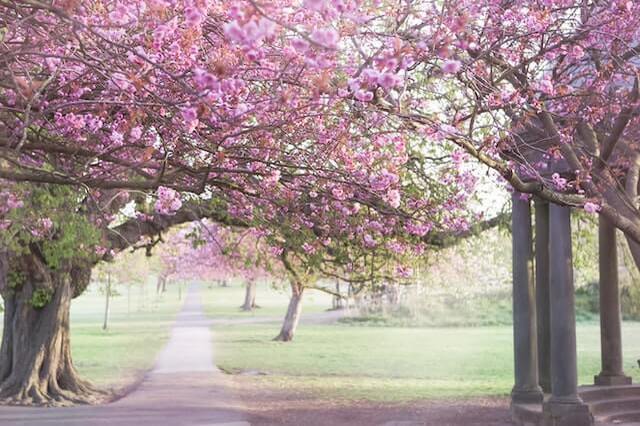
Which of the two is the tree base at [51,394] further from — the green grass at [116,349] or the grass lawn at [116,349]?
the green grass at [116,349]

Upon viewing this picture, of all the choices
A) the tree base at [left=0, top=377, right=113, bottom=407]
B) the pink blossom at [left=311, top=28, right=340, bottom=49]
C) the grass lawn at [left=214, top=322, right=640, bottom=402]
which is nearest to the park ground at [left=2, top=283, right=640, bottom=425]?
the grass lawn at [left=214, top=322, right=640, bottom=402]

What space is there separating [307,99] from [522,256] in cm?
678

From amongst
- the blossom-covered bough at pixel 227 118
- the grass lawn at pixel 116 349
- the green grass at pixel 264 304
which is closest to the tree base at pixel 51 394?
the grass lawn at pixel 116 349

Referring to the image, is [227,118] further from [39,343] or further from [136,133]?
[39,343]

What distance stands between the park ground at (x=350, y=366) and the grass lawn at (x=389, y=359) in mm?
32

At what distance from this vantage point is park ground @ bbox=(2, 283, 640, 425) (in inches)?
582

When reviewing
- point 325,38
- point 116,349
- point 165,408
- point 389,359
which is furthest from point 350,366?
point 325,38

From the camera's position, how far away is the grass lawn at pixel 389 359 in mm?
19031

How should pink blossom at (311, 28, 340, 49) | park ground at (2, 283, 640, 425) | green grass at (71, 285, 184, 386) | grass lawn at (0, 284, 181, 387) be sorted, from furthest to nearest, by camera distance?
green grass at (71, 285, 184, 386), grass lawn at (0, 284, 181, 387), park ground at (2, 283, 640, 425), pink blossom at (311, 28, 340, 49)

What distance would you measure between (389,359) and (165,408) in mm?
14081

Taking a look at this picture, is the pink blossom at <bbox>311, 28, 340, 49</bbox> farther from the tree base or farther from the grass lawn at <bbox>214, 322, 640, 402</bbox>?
the grass lawn at <bbox>214, 322, 640, 402</bbox>

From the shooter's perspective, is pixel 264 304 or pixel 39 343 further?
pixel 264 304

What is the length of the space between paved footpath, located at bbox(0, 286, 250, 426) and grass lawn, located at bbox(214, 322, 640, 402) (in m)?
1.74

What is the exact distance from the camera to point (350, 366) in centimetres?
2428
